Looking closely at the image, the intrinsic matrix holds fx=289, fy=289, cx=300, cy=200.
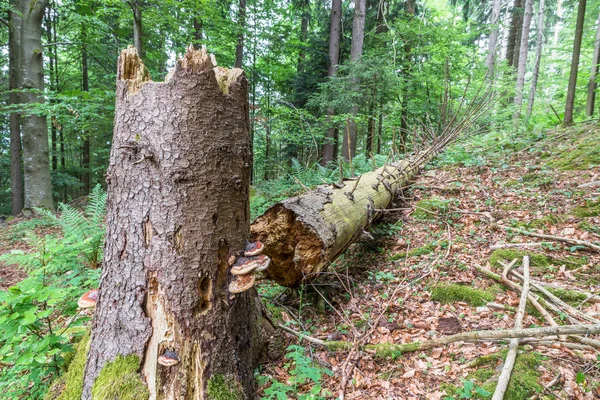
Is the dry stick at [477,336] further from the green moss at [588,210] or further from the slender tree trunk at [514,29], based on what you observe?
the slender tree trunk at [514,29]

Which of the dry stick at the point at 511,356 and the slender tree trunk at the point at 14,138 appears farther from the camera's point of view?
the slender tree trunk at the point at 14,138

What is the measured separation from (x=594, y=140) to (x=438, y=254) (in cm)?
537

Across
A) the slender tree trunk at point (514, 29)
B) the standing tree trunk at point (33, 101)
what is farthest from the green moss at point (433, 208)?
the slender tree trunk at point (514, 29)

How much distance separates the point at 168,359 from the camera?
1.73 metres

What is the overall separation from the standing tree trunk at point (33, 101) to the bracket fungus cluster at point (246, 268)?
9306 mm

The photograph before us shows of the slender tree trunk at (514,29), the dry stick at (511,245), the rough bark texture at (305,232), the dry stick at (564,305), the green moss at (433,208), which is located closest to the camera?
the dry stick at (564,305)

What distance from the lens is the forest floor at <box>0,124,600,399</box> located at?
2223 mm

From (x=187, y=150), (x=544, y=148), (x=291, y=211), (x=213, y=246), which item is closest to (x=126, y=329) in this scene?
(x=213, y=246)

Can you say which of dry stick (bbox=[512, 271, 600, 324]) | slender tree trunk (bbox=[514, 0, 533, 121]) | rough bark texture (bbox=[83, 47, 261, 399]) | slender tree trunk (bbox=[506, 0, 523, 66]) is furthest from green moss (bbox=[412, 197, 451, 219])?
slender tree trunk (bbox=[506, 0, 523, 66])

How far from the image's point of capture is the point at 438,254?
3959 millimetres

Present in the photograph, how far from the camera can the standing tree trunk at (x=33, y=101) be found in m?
7.92

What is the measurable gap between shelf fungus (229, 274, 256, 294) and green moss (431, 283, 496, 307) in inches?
92.5

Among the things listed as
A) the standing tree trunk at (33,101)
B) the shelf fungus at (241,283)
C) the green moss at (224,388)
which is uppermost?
the standing tree trunk at (33,101)

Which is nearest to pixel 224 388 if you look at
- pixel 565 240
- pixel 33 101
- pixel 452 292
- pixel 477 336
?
pixel 477 336
